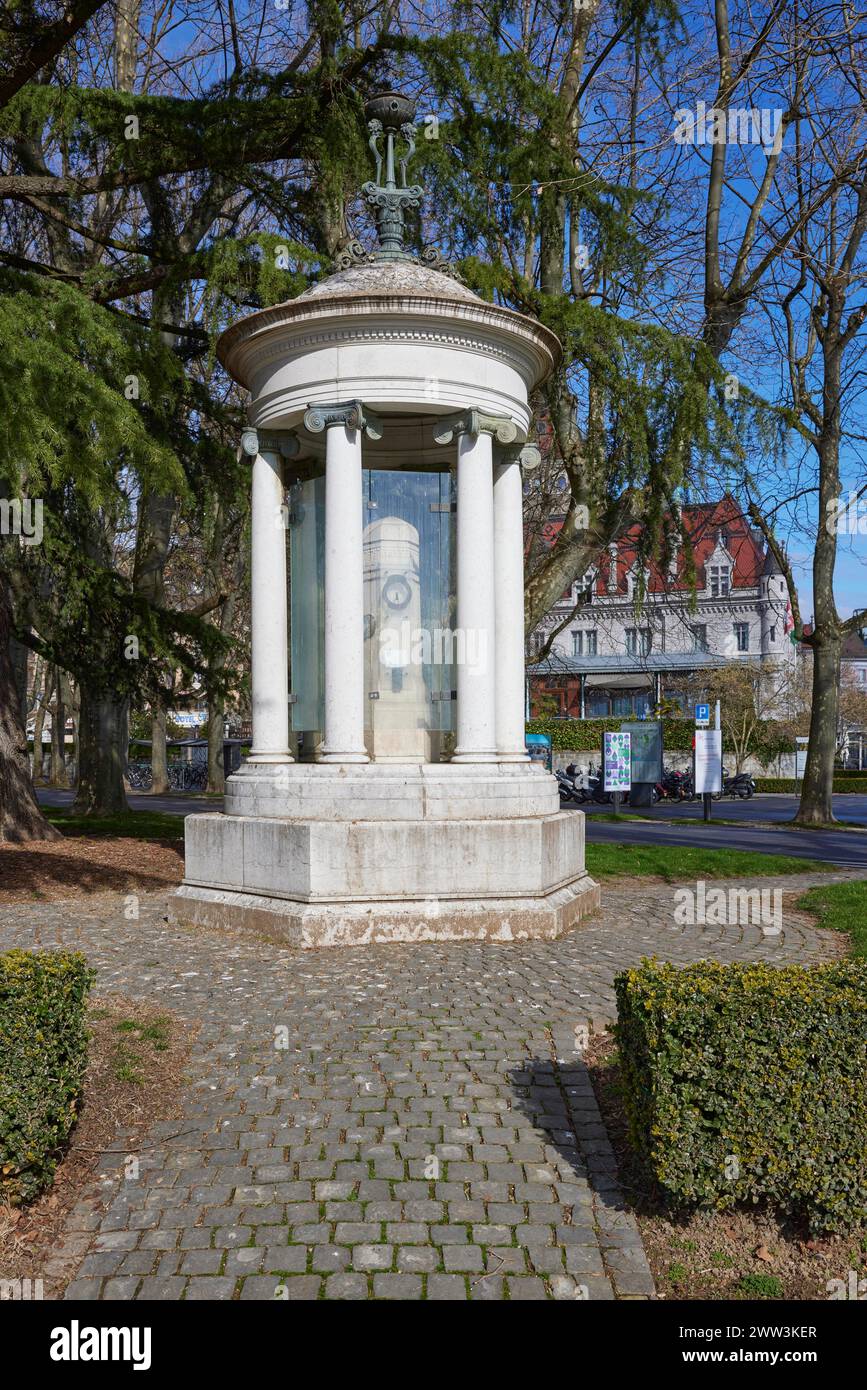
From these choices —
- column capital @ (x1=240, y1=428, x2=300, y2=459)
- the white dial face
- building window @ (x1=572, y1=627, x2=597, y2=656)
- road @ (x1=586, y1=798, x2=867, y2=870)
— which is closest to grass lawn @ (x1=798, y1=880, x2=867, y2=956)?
road @ (x1=586, y1=798, x2=867, y2=870)

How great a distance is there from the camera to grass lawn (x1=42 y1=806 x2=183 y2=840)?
56.6 ft

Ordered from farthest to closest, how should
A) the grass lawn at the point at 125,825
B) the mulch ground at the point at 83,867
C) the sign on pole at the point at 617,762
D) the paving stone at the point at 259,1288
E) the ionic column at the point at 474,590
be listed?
the sign on pole at the point at 617,762
the grass lawn at the point at 125,825
the mulch ground at the point at 83,867
the ionic column at the point at 474,590
the paving stone at the point at 259,1288

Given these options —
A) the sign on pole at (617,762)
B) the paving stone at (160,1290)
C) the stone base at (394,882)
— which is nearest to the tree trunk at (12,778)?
the stone base at (394,882)

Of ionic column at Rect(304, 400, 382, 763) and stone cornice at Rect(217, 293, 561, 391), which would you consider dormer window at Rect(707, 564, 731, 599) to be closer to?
stone cornice at Rect(217, 293, 561, 391)

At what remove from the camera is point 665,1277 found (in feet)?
11.7

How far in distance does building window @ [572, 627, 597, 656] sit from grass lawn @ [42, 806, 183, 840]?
43303mm

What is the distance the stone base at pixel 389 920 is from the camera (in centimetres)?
850

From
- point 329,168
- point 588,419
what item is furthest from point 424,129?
point 588,419

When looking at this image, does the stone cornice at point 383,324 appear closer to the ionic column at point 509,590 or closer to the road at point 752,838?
the ionic column at point 509,590

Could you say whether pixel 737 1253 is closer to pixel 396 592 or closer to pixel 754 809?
pixel 396 592

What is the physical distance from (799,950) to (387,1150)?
5130 mm

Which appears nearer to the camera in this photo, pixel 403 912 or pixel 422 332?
pixel 403 912

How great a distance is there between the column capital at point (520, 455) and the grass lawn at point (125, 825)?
30.4ft

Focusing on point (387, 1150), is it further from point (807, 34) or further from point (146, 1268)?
point (807, 34)
